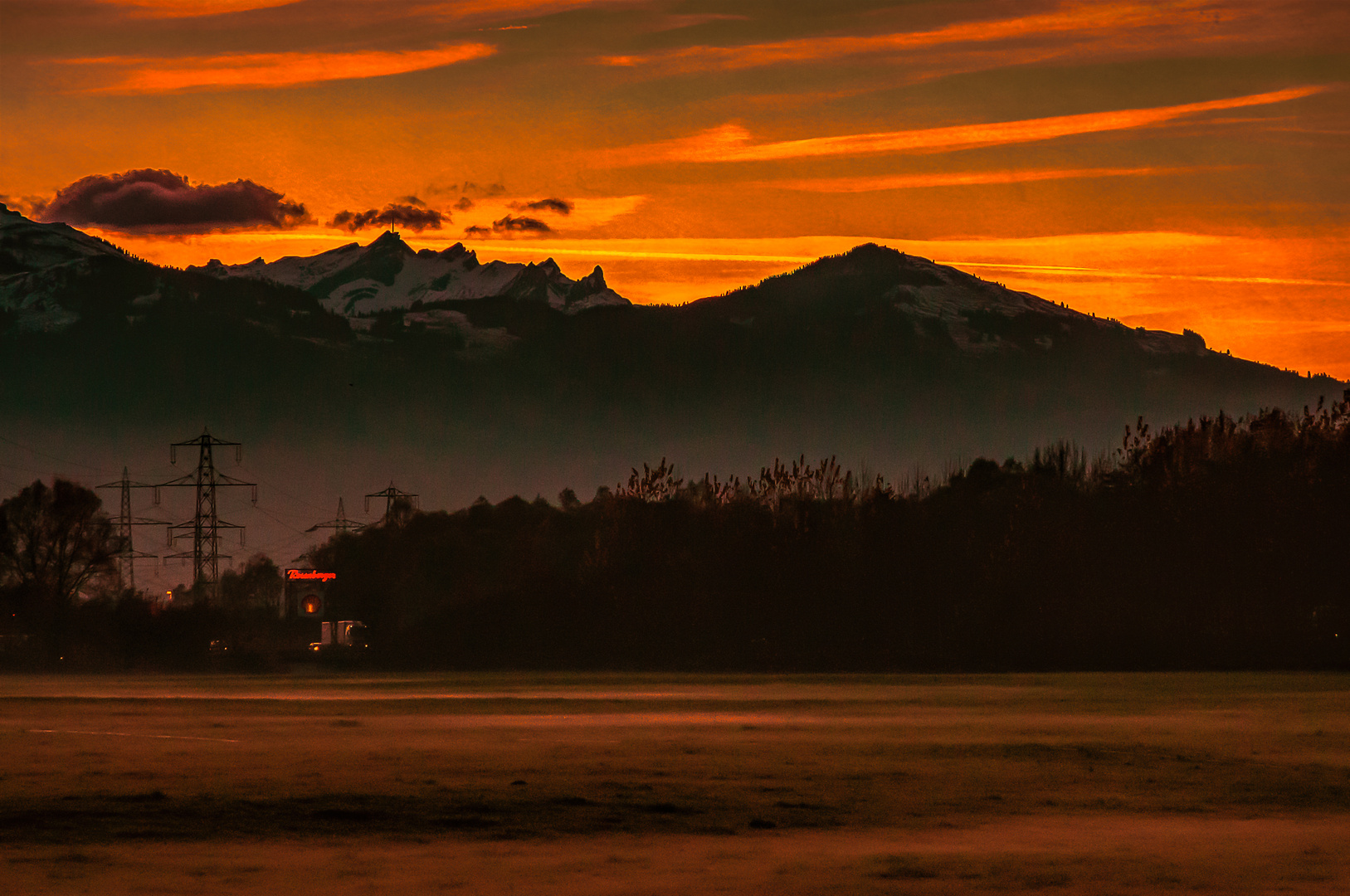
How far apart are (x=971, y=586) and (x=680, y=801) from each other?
97407mm

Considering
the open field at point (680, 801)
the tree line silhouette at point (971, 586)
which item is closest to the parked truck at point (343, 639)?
the tree line silhouette at point (971, 586)

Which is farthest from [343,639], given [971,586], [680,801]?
[680,801]

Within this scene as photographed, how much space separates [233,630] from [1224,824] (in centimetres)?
11321

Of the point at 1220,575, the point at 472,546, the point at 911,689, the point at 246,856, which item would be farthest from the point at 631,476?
the point at 246,856

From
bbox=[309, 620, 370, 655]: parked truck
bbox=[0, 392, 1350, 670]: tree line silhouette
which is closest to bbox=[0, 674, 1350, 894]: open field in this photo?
bbox=[0, 392, 1350, 670]: tree line silhouette

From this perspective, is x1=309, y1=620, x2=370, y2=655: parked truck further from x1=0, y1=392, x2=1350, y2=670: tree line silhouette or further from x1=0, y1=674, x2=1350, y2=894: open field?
x1=0, y1=674, x2=1350, y2=894: open field

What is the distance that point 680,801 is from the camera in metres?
29.0

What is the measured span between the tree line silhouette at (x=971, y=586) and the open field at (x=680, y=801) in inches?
2251

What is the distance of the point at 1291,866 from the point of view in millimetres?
21531

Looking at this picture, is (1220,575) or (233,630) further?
(233,630)

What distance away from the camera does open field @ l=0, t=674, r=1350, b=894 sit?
2112 cm

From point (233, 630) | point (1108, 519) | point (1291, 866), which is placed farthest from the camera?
point (233, 630)

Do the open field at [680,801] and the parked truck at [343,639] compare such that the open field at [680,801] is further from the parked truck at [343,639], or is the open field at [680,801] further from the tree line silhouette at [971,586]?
the parked truck at [343,639]

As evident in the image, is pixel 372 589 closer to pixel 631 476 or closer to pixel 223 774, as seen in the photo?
pixel 631 476
